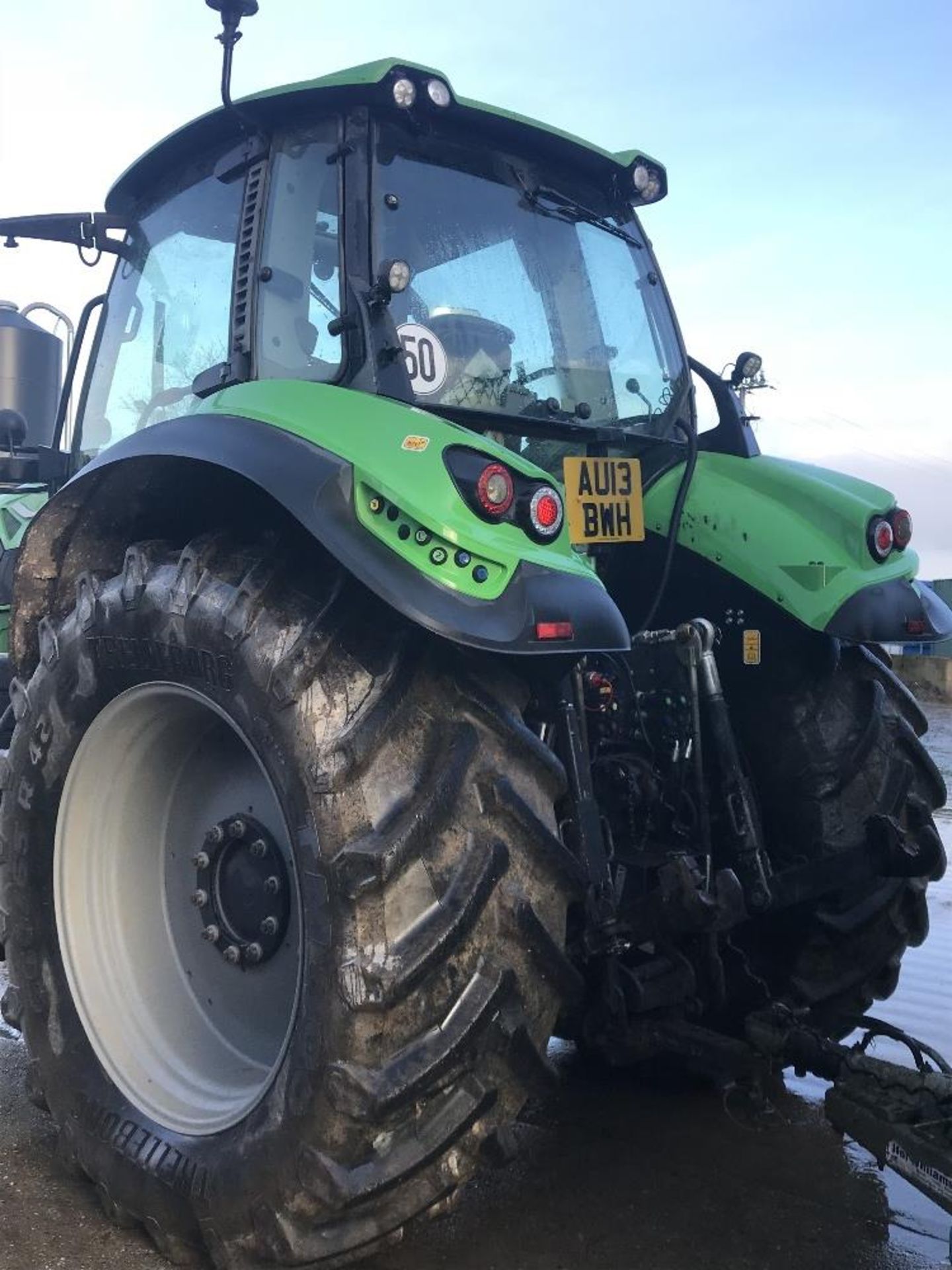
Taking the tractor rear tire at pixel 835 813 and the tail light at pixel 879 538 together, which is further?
the tractor rear tire at pixel 835 813

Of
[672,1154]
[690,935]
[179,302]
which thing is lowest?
[672,1154]

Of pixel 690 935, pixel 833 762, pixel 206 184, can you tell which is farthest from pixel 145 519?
pixel 833 762

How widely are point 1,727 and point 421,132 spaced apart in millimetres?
2231

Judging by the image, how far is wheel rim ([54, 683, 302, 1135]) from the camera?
2.68 meters

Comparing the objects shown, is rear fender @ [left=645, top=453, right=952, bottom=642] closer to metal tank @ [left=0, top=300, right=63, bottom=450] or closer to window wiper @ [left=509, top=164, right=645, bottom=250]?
window wiper @ [left=509, top=164, right=645, bottom=250]

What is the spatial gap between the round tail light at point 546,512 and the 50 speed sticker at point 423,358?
64 centimetres

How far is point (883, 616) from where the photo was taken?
3051mm

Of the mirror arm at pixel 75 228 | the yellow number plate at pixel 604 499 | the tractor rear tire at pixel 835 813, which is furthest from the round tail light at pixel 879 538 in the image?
the mirror arm at pixel 75 228

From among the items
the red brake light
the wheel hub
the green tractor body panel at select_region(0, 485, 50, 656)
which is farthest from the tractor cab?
the green tractor body panel at select_region(0, 485, 50, 656)

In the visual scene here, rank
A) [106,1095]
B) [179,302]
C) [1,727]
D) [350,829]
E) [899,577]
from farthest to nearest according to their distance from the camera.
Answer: [1,727], [179,302], [899,577], [106,1095], [350,829]

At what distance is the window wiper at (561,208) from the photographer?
3.25 m

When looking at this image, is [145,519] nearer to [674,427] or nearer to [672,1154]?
[674,427]

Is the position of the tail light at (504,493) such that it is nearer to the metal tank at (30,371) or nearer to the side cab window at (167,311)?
the side cab window at (167,311)

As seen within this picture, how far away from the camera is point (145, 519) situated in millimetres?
2953
